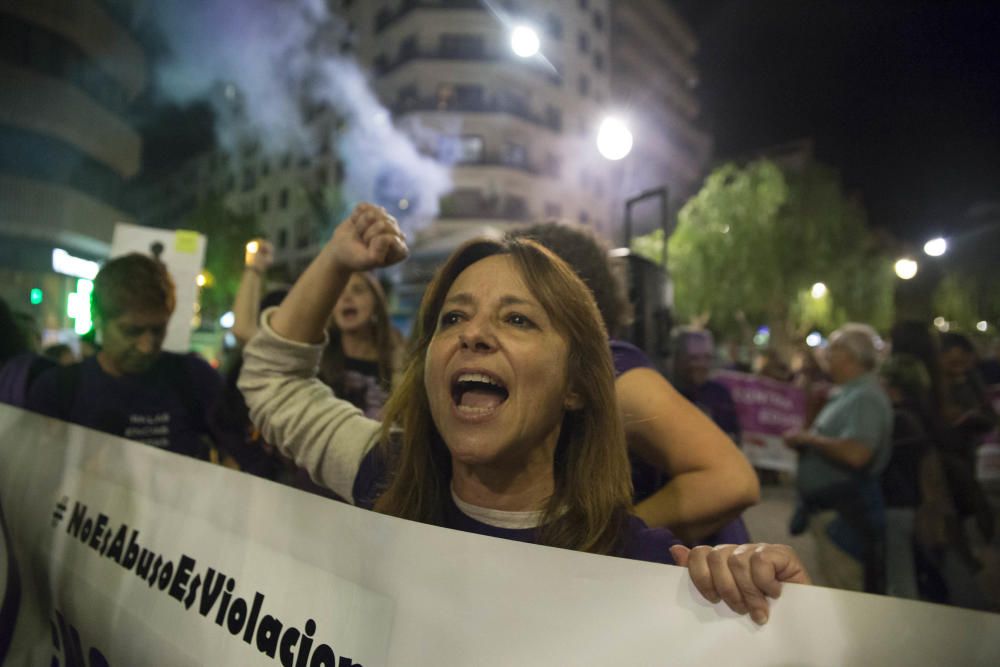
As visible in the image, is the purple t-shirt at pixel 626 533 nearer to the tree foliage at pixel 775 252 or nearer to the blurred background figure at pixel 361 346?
the blurred background figure at pixel 361 346

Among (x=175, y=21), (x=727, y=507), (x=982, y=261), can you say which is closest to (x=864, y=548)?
(x=727, y=507)

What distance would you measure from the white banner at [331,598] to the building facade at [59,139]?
9.98 ft

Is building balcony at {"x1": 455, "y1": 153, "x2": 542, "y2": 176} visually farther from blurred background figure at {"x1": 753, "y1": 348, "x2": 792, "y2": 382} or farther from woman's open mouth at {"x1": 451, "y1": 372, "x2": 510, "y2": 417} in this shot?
woman's open mouth at {"x1": 451, "y1": 372, "x2": 510, "y2": 417}

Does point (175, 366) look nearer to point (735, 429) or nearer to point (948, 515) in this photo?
point (735, 429)

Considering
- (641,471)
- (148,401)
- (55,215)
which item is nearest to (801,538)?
(641,471)

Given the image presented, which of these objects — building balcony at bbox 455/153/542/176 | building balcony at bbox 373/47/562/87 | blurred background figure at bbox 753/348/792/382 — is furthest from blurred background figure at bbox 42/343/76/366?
building balcony at bbox 455/153/542/176

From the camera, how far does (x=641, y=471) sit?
5.75 ft

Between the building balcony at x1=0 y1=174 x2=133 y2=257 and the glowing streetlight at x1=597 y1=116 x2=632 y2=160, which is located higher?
the glowing streetlight at x1=597 y1=116 x2=632 y2=160

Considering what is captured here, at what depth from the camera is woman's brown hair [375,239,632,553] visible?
1314 millimetres

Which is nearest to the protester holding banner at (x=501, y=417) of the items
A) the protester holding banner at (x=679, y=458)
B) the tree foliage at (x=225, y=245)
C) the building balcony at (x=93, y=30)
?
the protester holding banner at (x=679, y=458)

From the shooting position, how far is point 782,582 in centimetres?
89

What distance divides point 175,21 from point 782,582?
535cm

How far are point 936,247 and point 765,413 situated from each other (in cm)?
242

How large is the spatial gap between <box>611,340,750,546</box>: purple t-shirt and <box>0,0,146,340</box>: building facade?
4010 mm
